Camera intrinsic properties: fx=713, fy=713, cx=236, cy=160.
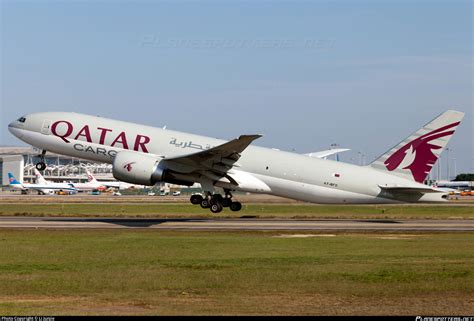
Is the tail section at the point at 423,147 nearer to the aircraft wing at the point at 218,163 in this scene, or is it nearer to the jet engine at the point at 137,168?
the aircraft wing at the point at 218,163

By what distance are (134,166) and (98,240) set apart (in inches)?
466

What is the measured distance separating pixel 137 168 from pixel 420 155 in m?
18.9

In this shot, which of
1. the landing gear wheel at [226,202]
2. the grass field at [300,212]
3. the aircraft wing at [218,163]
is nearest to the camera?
the aircraft wing at [218,163]

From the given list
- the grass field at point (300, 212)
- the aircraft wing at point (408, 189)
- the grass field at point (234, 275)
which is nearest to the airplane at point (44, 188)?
the grass field at point (300, 212)

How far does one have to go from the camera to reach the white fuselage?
159ft

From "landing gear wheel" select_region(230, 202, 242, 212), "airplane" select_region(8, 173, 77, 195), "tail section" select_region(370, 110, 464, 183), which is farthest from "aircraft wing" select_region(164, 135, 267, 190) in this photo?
"airplane" select_region(8, 173, 77, 195)

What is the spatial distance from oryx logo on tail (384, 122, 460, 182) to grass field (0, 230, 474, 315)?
42.5 feet

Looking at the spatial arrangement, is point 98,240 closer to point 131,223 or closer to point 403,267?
A: point 131,223

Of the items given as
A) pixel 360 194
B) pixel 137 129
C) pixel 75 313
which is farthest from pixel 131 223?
pixel 75 313

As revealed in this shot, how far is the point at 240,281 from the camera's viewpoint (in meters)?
21.6

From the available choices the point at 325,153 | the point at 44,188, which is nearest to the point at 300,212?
the point at 325,153

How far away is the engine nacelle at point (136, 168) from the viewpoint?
45406 mm

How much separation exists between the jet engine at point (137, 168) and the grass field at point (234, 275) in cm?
1014

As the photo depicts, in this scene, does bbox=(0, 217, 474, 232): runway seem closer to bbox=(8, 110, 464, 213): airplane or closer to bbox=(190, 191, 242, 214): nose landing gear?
bbox=(190, 191, 242, 214): nose landing gear
